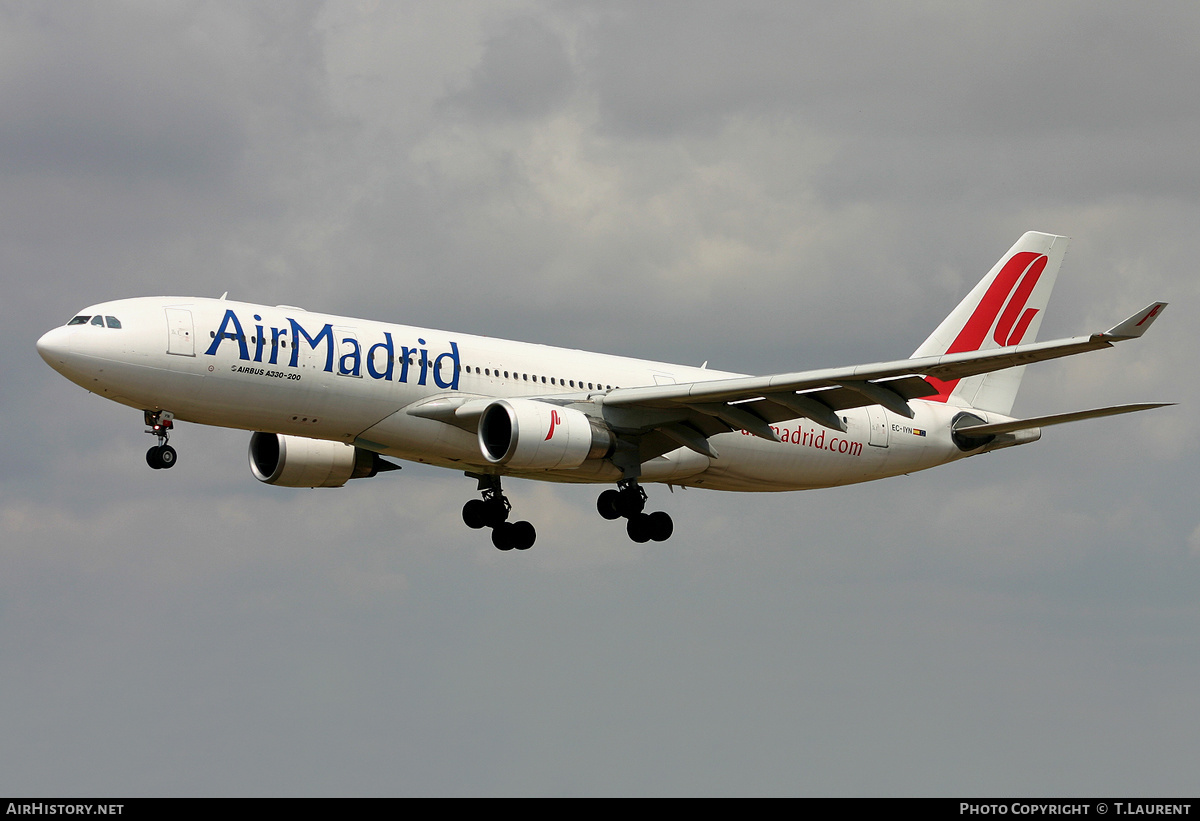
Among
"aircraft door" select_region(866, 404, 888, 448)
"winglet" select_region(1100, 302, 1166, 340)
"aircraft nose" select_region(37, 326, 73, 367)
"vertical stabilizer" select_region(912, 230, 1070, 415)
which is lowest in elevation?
"winglet" select_region(1100, 302, 1166, 340)

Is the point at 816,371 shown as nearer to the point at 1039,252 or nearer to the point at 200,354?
the point at 200,354

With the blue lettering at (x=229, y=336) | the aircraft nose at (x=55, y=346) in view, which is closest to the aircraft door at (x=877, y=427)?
the blue lettering at (x=229, y=336)

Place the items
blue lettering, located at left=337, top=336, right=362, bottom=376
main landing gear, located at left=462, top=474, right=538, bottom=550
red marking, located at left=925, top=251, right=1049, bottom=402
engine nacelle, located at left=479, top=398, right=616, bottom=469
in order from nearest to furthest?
blue lettering, located at left=337, top=336, right=362, bottom=376
engine nacelle, located at left=479, top=398, right=616, bottom=469
main landing gear, located at left=462, top=474, right=538, bottom=550
red marking, located at left=925, top=251, right=1049, bottom=402

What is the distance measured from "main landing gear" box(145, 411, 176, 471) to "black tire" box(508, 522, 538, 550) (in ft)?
42.2

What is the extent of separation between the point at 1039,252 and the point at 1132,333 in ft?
72.6

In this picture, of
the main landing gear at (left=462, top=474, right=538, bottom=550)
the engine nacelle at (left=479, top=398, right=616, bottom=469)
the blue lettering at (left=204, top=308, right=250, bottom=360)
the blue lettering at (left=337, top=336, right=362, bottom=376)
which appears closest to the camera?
the blue lettering at (left=204, top=308, right=250, bottom=360)

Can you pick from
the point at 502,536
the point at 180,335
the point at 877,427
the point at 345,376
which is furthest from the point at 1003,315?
the point at 180,335

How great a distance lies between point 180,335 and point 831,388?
667 inches

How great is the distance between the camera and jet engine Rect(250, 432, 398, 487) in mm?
47719

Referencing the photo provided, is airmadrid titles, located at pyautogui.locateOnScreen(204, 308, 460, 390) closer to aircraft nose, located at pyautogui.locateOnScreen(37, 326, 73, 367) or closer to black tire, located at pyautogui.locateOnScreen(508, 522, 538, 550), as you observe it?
aircraft nose, located at pyautogui.locateOnScreen(37, 326, 73, 367)

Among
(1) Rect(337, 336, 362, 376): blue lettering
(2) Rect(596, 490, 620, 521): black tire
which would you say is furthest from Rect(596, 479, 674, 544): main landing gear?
(1) Rect(337, 336, 362, 376): blue lettering

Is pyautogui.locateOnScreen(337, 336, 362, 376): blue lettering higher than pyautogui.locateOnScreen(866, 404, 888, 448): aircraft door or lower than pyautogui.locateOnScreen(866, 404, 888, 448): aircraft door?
lower

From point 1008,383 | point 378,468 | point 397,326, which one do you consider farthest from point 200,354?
point 1008,383

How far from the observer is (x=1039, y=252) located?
55750mm
